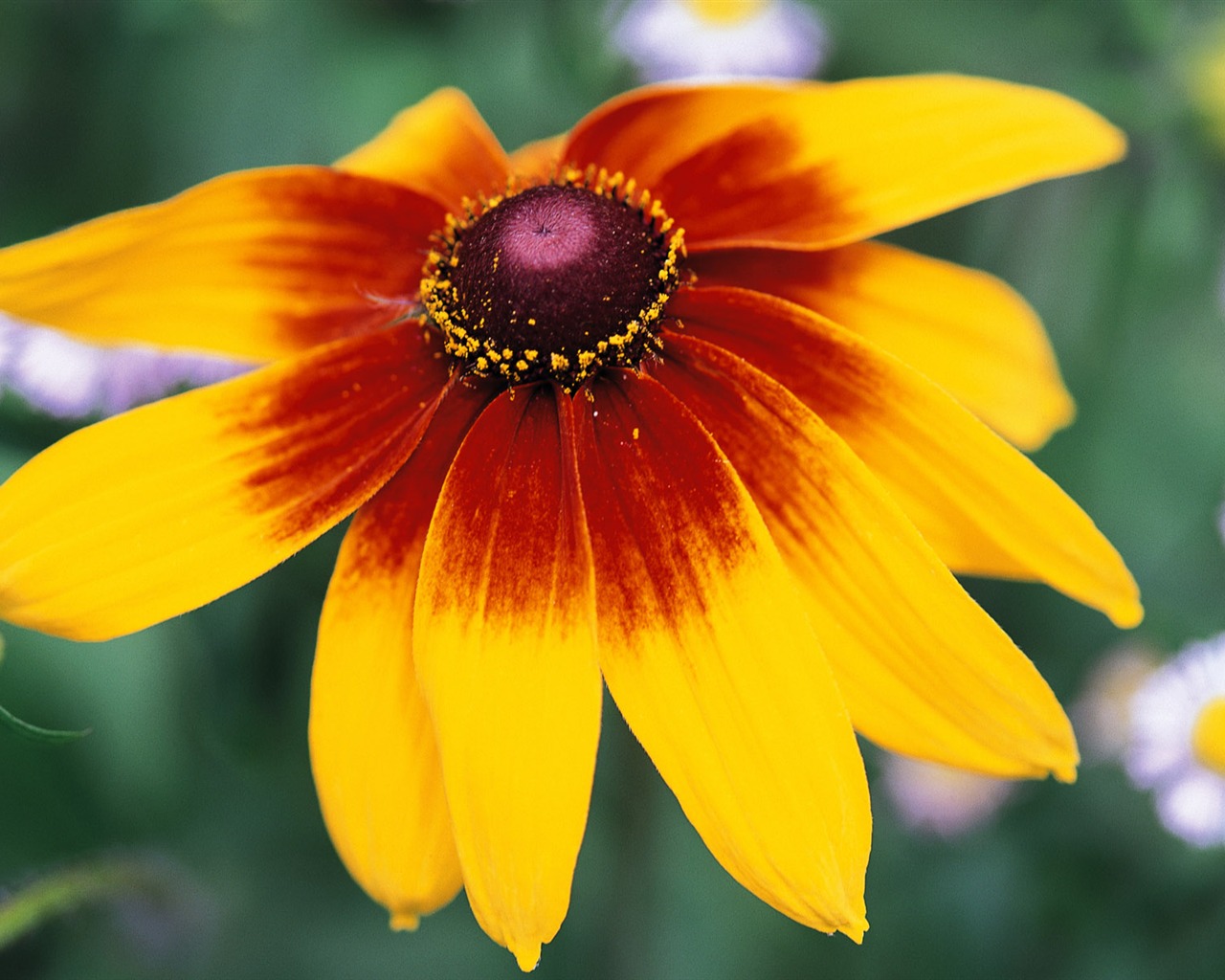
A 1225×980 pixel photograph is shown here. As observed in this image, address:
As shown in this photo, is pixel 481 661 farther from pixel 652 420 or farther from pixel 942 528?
pixel 942 528

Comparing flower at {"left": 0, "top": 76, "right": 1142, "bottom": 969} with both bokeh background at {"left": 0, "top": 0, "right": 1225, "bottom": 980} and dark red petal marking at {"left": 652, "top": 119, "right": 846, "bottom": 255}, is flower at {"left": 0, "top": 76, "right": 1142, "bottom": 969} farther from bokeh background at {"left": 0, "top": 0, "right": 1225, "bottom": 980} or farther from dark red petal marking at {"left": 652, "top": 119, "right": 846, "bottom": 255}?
bokeh background at {"left": 0, "top": 0, "right": 1225, "bottom": 980}

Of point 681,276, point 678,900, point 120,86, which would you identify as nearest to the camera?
point 681,276

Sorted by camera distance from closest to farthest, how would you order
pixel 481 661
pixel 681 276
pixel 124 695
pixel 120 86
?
pixel 481 661 → pixel 681 276 → pixel 124 695 → pixel 120 86

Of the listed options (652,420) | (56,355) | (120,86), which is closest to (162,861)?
(56,355)

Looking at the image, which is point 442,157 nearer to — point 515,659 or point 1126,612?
point 515,659

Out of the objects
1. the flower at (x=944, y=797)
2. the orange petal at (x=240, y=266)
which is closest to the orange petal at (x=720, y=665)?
the orange petal at (x=240, y=266)

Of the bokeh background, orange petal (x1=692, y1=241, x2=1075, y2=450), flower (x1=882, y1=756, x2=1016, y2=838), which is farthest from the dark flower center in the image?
flower (x1=882, y1=756, x2=1016, y2=838)
